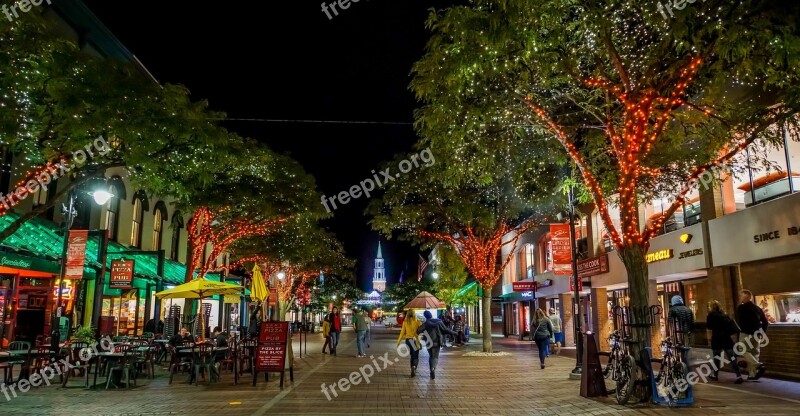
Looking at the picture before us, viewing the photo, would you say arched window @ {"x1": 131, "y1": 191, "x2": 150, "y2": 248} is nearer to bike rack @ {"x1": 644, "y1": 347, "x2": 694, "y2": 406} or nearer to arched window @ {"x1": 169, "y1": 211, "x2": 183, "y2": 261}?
arched window @ {"x1": 169, "y1": 211, "x2": 183, "y2": 261}

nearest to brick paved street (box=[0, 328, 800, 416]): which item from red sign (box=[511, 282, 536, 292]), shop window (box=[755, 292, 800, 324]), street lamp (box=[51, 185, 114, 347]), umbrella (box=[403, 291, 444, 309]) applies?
street lamp (box=[51, 185, 114, 347])

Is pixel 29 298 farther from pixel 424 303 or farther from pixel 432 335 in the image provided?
pixel 424 303

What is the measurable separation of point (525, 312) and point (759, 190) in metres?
23.7

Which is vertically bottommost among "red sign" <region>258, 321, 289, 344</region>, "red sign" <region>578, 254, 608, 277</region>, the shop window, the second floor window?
"red sign" <region>258, 321, 289, 344</region>

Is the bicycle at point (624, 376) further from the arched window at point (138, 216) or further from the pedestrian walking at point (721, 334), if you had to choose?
the arched window at point (138, 216)

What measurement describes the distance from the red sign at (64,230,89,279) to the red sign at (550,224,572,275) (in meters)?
15.1

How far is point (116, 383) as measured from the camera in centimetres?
1245

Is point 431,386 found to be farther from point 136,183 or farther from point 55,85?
point 55,85

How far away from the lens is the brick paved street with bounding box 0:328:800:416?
9336mm

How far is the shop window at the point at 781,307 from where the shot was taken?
12.6m

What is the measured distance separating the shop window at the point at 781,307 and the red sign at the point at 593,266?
8.47 metres

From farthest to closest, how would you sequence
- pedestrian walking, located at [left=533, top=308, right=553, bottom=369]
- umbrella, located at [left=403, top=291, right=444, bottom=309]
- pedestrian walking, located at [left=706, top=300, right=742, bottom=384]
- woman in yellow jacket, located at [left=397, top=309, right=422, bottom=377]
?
1. umbrella, located at [left=403, top=291, right=444, bottom=309]
2. pedestrian walking, located at [left=533, top=308, right=553, bottom=369]
3. woman in yellow jacket, located at [left=397, top=309, right=422, bottom=377]
4. pedestrian walking, located at [left=706, top=300, right=742, bottom=384]

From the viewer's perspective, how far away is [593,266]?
907 inches

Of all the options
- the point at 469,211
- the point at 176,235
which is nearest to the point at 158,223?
the point at 176,235
